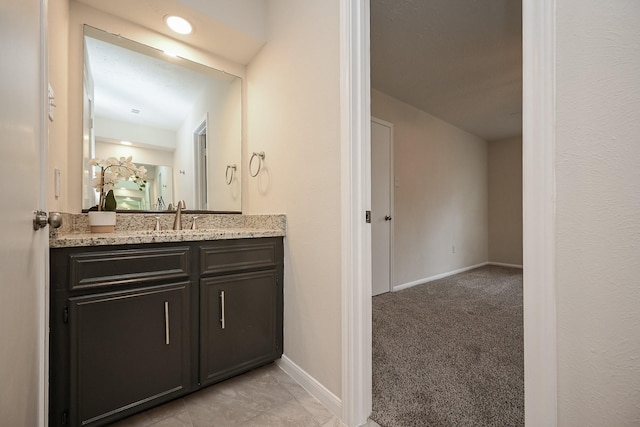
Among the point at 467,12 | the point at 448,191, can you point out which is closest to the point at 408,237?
the point at 448,191

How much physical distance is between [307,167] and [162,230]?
1.08 metres

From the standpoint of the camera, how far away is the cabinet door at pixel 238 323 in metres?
1.34

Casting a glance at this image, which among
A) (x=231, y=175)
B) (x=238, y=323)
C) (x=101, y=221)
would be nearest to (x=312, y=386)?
(x=238, y=323)

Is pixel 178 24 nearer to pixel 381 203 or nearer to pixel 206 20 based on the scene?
pixel 206 20

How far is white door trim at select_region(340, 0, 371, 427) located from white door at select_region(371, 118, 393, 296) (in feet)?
6.00

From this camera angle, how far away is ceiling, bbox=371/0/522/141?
185 centimetres

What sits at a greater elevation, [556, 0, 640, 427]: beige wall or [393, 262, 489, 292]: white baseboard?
[556, 0, 640, 427]: beige wall

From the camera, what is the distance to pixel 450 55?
2352 millimetres

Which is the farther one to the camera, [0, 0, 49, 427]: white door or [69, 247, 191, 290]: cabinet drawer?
[69, 247, 191, 290]: cabinet drawer

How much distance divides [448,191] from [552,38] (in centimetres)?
369

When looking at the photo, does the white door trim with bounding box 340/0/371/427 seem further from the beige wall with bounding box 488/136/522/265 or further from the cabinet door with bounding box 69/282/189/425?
the beige wall with bounding box 488/136/522/265

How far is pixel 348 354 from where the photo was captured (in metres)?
1.16

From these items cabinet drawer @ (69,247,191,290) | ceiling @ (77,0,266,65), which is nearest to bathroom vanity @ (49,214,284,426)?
cabinet drawer @ (69,247,191,290)

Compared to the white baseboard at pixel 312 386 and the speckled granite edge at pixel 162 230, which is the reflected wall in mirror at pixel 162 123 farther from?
the white baseboard at pixel 312 386
